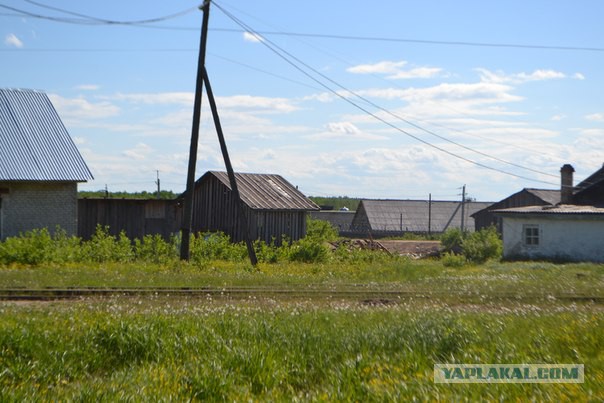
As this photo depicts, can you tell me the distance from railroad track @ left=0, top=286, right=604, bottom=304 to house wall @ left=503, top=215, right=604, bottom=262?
18.1 m

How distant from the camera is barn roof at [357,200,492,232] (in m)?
70.1

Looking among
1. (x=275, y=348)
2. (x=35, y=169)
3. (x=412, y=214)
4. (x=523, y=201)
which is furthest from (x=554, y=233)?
(x=412, y=214)

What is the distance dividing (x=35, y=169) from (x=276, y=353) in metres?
21.5

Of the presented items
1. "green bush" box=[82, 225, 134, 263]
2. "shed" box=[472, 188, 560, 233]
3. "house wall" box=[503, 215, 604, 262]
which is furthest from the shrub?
"green bush" box=[82, 225, 134, 263]

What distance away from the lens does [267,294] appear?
53.4ft

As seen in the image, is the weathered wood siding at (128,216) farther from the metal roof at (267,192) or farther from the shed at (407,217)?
the shed at (407,217)

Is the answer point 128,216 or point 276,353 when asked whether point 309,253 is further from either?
point 276,353

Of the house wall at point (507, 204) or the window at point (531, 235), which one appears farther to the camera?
the house wall at point (507, 204)

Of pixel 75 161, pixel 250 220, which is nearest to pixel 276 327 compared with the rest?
pixel 75 161

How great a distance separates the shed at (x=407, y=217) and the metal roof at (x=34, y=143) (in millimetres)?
39878

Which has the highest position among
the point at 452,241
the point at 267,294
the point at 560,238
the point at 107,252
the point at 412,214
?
the point at 412,214

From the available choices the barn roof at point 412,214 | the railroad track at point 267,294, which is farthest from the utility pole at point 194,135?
the barn roof at point 412,214

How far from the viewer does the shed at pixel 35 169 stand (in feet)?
92.7

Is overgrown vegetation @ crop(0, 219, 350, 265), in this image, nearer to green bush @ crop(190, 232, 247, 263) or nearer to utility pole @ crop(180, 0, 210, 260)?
green bush @ crop(190, 232, 247, 263)
